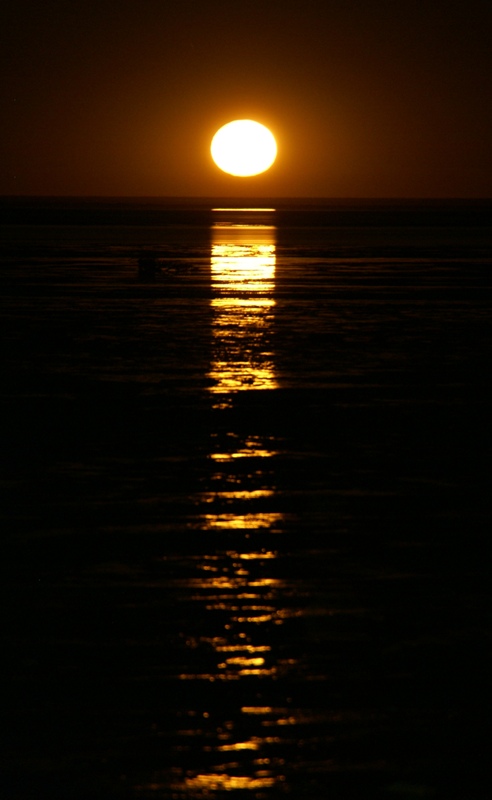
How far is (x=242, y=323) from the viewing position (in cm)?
2380

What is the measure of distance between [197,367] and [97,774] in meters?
12.7

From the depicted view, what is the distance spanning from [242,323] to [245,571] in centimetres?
1577

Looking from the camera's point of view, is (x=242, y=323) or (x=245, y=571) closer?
(x=245, y=571)

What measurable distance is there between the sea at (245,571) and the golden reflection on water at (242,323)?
142 mm

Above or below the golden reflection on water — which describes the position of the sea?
below

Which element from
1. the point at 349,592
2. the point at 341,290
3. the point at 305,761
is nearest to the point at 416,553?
the point at 349,592

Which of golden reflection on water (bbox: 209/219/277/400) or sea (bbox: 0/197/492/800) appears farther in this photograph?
golden reflection on water (bbox: 209/219/277/400)

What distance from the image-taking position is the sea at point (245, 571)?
5.54 m

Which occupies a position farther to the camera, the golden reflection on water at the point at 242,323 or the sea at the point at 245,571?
the golden reflection on water at the point at 242,323

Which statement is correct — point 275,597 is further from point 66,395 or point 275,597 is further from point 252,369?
point 252,369

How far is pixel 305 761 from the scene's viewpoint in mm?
5457

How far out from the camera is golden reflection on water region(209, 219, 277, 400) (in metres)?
16.9

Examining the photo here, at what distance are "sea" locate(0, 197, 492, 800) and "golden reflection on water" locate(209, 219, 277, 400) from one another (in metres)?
Result: 0.14

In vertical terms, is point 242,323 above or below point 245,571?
above
